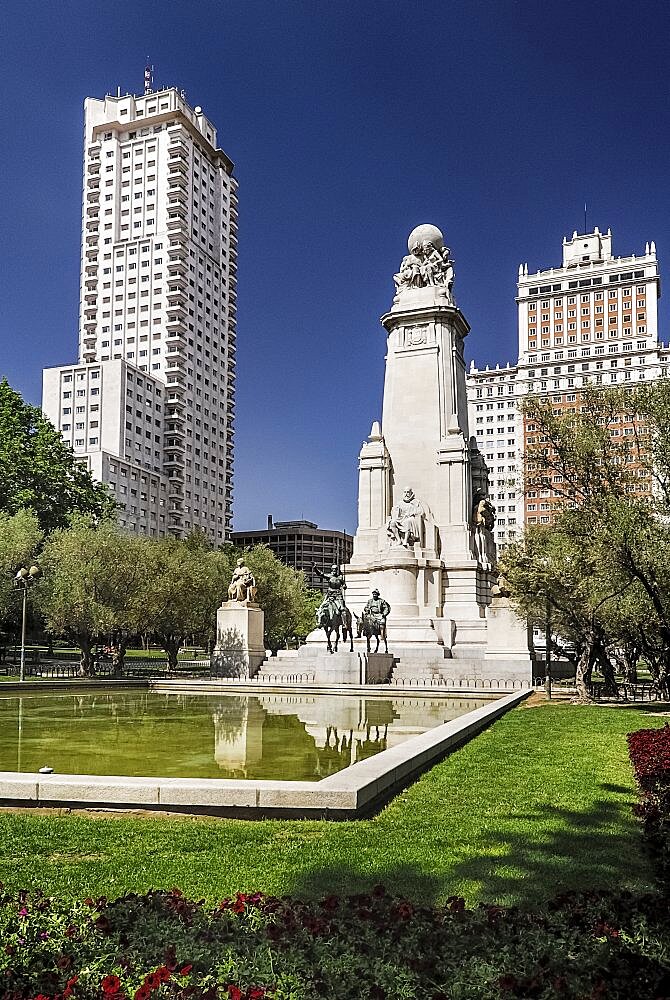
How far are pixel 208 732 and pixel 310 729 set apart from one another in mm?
1845

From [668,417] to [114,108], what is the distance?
118 metres

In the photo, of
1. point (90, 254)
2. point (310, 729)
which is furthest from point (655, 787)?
point (90, 254)

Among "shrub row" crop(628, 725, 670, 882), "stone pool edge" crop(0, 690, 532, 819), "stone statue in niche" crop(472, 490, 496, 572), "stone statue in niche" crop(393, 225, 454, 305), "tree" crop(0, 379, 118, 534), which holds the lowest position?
"shrub row" crop(628, 725, 670, 882)

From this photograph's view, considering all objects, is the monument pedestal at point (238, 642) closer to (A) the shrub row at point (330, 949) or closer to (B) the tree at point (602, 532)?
(B) the tree at point (602, 532)

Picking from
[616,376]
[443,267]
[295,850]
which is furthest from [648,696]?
[616,376]

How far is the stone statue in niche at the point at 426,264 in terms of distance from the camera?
153 ft

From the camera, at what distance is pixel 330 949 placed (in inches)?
183

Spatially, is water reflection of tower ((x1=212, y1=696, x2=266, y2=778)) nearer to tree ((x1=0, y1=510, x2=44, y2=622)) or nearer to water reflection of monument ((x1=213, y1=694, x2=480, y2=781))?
water reflection of monument ((x1=213, y1=694, x2=480, y2=781))

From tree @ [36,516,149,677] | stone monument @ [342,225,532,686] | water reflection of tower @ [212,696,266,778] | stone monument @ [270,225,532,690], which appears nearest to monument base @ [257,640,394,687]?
stone monument @ [270,225,532,690]

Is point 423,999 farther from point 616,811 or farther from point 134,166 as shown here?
point 134,166

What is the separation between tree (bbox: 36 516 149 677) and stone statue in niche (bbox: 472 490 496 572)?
1642cm

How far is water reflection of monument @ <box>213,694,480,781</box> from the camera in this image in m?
11.4

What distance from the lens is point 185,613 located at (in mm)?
43344

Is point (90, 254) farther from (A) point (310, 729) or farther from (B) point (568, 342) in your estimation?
(A) point (310, 729)
